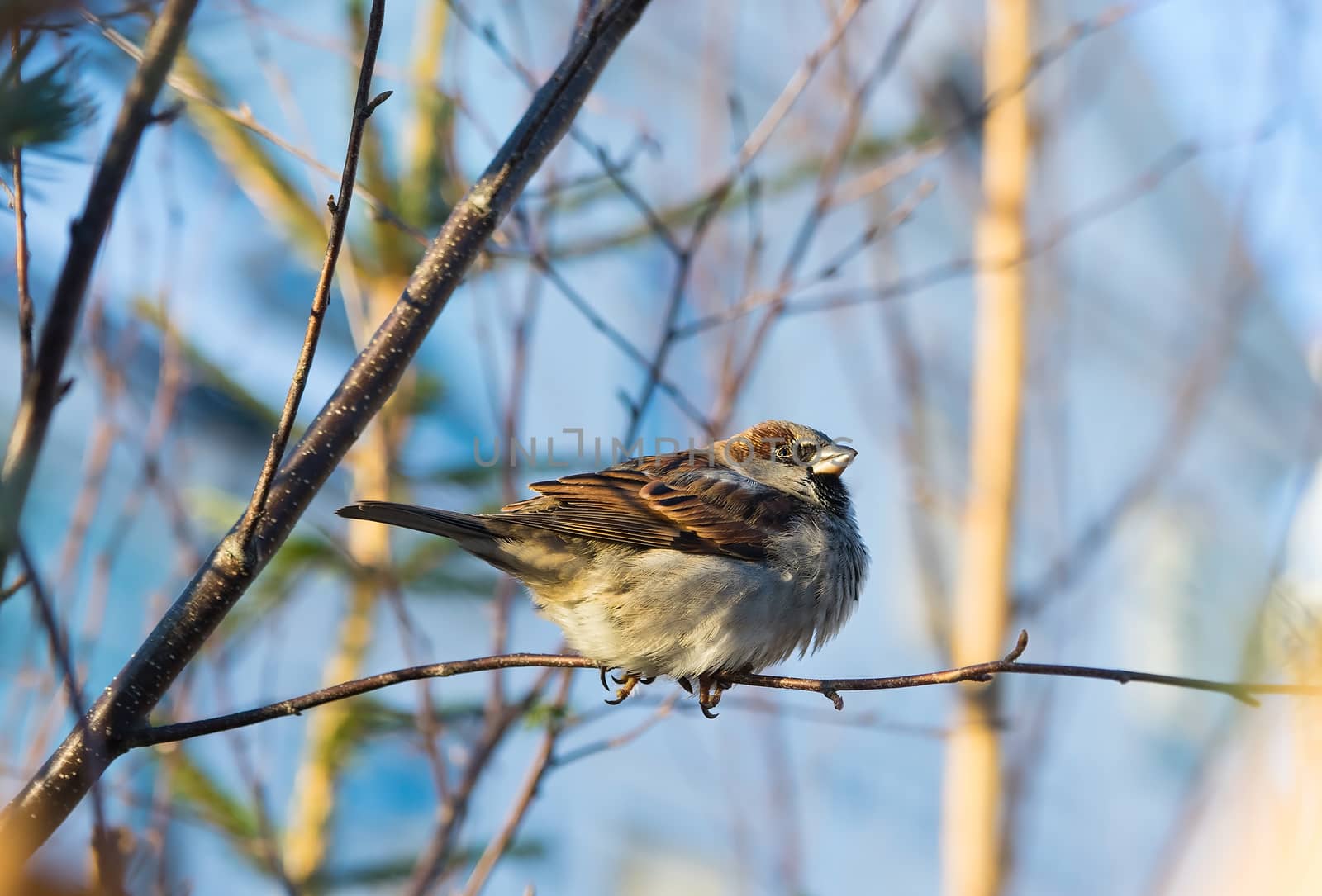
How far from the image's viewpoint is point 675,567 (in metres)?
2.62

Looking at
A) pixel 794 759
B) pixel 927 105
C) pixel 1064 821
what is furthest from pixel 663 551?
pixel 1064 821

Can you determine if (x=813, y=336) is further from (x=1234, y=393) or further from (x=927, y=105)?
(x=1234, y=393)

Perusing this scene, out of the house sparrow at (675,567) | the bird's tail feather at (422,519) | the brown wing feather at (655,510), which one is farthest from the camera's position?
the brown wing feather at (655,510)

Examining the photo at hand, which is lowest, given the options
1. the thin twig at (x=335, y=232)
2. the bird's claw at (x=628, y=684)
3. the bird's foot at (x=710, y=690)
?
the bird's foot at (x=710, y=690)

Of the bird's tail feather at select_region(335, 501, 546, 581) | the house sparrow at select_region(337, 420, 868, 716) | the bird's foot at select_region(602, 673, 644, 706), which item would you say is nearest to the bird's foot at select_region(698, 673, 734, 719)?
the house sparrow at select_region(337, 420, 868, 716)

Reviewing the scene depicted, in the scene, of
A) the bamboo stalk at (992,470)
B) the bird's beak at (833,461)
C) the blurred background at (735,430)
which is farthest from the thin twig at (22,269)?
the bamboo stalk at (992,470)

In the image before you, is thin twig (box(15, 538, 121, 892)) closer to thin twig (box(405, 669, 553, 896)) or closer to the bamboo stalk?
thin twig (box(405, 669, 553, 896))

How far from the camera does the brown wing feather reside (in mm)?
2631

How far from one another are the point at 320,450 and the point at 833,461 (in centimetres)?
179

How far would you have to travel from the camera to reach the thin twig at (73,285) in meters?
0.97

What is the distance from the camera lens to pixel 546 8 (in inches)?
296

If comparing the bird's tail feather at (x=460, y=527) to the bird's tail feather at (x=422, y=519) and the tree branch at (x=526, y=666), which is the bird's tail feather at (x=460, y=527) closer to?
the bird's tail feather at (x=422, y=519)

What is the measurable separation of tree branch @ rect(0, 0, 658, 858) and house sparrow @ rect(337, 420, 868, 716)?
23.6 inches

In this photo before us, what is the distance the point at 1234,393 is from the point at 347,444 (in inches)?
483
